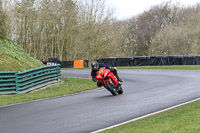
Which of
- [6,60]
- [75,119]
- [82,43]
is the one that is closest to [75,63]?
[82,43]

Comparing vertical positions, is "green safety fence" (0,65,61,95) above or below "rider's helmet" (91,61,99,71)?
below

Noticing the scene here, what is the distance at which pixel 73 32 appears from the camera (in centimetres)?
6116

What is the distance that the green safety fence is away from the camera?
17666 mm

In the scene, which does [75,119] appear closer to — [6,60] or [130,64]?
[6,60]

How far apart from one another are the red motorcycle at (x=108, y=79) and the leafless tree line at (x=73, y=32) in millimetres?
41865

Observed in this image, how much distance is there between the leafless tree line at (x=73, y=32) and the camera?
2261 inches

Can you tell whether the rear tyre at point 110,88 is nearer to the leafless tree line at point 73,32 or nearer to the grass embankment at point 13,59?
the grass embankment at point 13,59

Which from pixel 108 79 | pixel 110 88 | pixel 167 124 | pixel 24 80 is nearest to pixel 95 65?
pixel 108 79

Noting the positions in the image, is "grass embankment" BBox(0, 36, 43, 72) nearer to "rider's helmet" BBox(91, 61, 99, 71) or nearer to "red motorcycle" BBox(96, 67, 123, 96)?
"rider's helmet" BBox(91, 61, 99, 71)

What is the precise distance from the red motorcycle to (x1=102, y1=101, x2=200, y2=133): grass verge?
5.31 metres

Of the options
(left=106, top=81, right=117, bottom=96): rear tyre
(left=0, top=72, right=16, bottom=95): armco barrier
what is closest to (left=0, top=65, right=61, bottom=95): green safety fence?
(left=0, top=72, right=16, bottom=95): armco barrier

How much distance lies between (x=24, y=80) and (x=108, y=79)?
6.04m

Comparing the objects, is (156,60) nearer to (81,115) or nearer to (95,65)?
(95,65)

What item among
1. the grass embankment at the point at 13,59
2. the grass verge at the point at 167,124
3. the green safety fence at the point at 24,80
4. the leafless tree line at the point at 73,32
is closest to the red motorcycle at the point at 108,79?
the grass verge at the point at 167,124
